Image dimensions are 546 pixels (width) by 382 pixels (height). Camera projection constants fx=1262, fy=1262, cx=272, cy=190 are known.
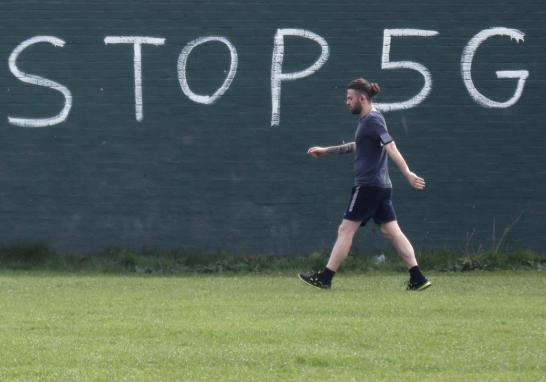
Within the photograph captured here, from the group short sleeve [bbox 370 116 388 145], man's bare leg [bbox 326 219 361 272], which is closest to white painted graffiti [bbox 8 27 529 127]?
short sleeve [bbox 370 116 388 145]

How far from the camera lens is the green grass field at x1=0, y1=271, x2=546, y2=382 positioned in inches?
282

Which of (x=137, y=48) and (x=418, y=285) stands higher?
(x=137, y=48)

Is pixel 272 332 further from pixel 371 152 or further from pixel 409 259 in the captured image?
pixel 371 152

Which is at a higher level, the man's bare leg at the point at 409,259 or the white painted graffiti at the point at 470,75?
the white painted graffiti at the point at 470,75

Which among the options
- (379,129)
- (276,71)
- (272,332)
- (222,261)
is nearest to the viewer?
(272,332)

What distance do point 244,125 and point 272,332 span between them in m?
6.68

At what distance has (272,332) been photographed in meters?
8.45

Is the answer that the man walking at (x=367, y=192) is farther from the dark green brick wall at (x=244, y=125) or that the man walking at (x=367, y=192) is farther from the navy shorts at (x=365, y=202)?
the dark green brick wall at (x=244, y=125)

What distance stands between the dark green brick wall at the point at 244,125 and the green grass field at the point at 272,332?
2.64 meters

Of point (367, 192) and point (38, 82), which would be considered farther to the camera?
point (38, 82)

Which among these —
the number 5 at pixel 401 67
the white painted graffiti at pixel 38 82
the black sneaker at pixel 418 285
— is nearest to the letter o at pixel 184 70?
the white painted graffiti at pixel 38 82

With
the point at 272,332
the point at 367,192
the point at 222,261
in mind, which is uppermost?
the point at 367,192

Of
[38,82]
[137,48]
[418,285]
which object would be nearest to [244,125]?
[137,48]

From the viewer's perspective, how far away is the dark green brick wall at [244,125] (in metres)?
14.9
